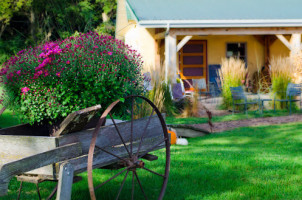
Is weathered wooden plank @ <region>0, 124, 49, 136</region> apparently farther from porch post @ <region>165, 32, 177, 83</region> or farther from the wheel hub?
porch post @ <region>165, 32, 177, 83</region>

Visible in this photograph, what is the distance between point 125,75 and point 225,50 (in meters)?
13.5

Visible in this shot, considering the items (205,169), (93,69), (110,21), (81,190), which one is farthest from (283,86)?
(110,21)

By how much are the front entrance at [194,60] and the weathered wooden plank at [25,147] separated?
1339cm

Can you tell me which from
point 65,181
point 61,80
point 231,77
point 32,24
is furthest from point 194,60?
point 65,181

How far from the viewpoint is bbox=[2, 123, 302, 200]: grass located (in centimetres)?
392

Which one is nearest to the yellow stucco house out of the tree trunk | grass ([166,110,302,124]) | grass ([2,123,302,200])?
grass ([166,110,302,124])

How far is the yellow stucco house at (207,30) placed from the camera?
1235 cm

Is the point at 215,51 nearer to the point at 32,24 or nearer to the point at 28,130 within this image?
the point at 32,24

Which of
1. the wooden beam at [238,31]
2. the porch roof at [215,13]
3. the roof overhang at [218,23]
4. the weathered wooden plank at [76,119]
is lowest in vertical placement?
the weathered wooden plank at [76,119]

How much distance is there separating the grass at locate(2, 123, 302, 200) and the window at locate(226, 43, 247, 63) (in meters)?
10.3

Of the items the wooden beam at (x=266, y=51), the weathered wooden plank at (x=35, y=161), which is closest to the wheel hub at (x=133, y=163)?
the weathered wooden plank at (x=35, y=161)

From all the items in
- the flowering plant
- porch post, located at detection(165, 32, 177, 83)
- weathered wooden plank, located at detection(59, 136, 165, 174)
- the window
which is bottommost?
weathered wooden plank, located at detection(59, 136, 165, 174)

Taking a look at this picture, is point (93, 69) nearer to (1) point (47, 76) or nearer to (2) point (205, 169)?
(1) point (47, 76)

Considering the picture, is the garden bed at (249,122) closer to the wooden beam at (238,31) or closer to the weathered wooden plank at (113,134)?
the wooden beam at (238,31)
